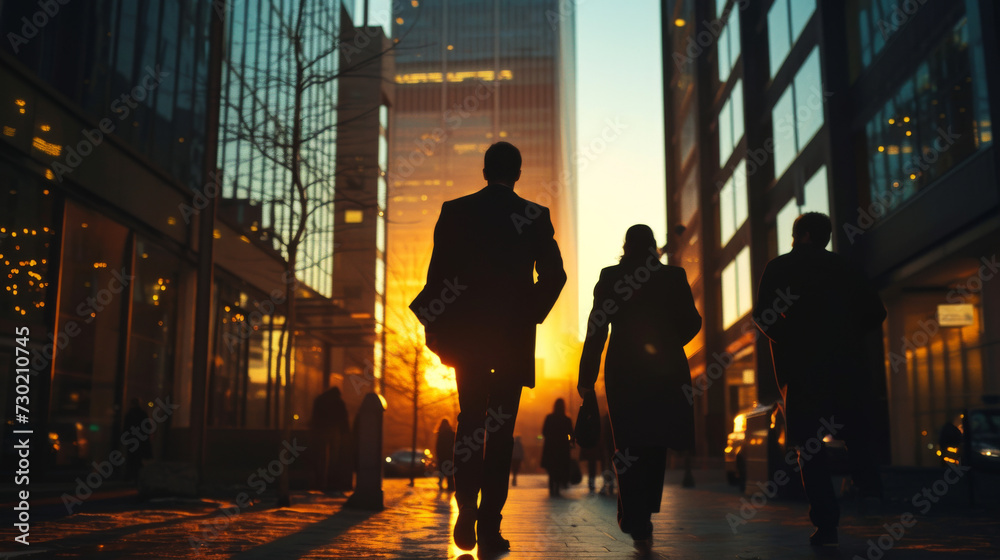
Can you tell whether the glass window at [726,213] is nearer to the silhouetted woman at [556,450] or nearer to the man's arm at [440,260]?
the silhouetted woman at [556,450]

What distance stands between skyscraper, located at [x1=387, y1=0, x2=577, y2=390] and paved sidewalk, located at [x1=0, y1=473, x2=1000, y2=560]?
159m

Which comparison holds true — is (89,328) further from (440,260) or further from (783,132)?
(783,132)

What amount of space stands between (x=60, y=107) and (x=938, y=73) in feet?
51.3

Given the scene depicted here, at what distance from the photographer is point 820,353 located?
5371mm

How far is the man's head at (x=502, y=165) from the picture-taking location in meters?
4.71

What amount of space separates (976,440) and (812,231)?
6382 millimetres

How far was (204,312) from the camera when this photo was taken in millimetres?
12445

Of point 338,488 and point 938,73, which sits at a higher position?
point 938,73

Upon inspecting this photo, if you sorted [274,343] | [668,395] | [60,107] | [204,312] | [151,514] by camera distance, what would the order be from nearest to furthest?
[668,395] < [151,514] < [204,312] < [60,107] < [274,343]

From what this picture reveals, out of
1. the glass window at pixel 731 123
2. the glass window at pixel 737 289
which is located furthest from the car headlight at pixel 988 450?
the glass window at pixel 731 123

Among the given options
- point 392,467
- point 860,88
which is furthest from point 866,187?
point 392,467

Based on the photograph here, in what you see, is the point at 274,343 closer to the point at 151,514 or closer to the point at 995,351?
the point at 995,351

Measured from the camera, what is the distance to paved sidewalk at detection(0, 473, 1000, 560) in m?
5.22

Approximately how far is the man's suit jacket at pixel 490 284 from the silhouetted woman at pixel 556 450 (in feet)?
46.0
